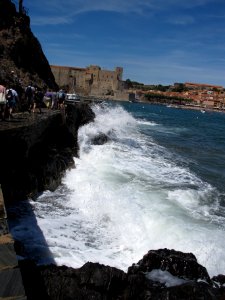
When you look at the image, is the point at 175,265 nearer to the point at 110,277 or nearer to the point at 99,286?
the point at 110,277

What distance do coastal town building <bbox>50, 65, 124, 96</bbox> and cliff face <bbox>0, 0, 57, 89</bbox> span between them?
2948 inches

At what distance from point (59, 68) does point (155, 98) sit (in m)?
68.0

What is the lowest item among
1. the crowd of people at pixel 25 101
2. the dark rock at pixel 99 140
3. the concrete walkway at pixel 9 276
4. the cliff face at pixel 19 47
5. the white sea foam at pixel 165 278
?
the white sea foam at pixel 165 278

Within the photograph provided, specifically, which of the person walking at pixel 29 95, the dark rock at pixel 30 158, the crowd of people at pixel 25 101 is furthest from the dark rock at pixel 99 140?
the person walking at pixel 29 95

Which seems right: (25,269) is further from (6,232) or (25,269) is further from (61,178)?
(61,178)

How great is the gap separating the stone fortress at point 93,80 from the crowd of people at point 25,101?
282 ft

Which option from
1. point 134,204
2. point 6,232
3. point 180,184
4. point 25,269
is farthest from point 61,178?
point 6,232

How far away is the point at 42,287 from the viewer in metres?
5.25

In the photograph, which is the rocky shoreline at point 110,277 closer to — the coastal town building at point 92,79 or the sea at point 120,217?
the sea at point 120,217

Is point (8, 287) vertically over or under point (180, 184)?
over

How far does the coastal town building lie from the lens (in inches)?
4117

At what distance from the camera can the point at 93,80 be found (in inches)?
4491

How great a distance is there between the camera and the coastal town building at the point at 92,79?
104562mm

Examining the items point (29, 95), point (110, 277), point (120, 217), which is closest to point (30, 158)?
point (120, 217)
